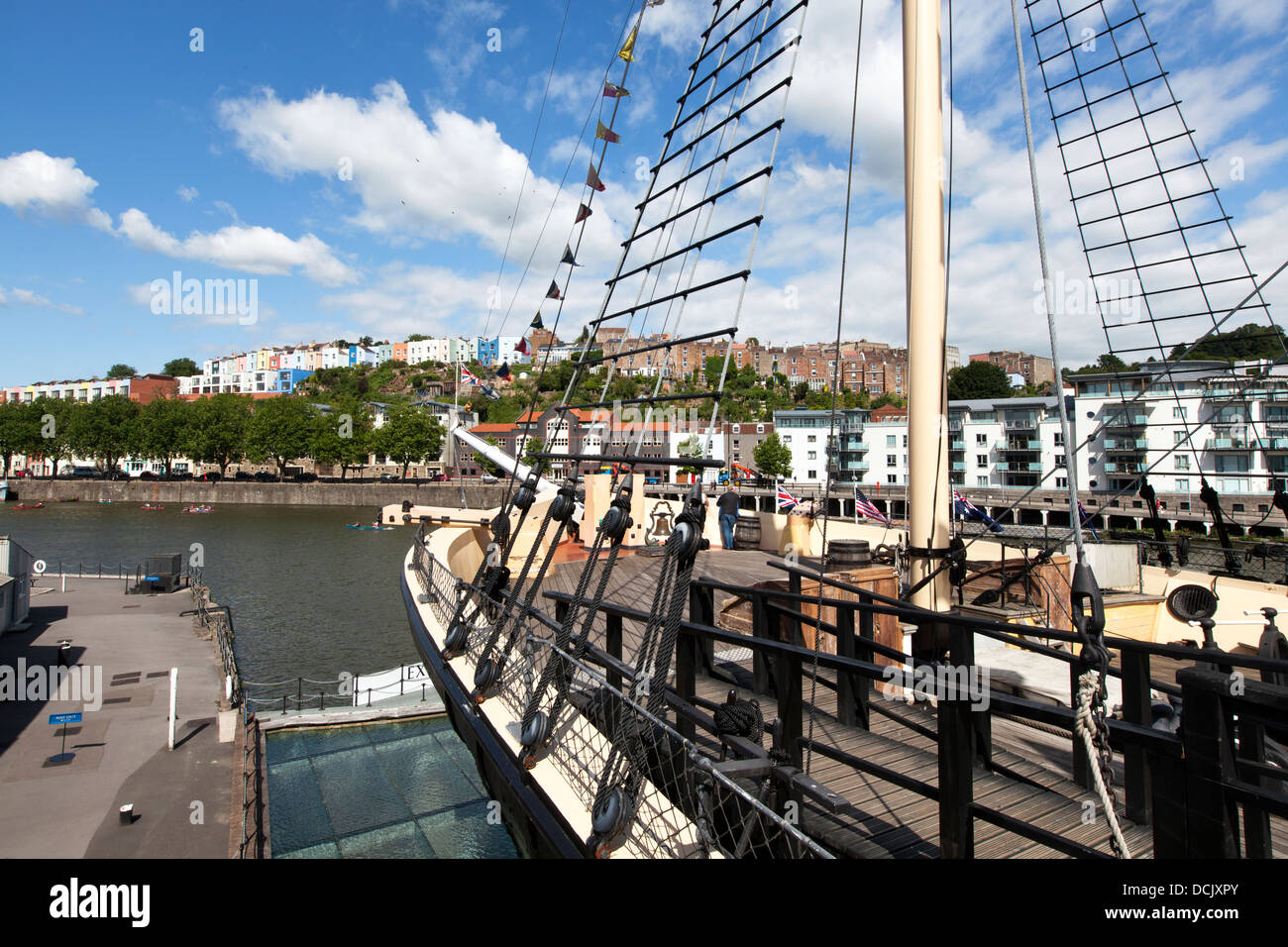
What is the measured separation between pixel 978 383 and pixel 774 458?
31320 mm

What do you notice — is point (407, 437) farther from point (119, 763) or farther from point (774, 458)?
point (119, 763)

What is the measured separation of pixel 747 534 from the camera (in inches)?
632

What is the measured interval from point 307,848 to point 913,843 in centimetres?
1022

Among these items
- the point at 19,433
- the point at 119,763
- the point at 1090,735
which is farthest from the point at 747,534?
the point at 19,433

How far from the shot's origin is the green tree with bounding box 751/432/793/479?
216ft

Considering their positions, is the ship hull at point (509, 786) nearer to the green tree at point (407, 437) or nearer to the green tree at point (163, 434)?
the green tree at point (407, 437)

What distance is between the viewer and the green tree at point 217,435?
276 feet

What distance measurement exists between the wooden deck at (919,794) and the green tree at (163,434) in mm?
97647

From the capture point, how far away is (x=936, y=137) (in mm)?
5945

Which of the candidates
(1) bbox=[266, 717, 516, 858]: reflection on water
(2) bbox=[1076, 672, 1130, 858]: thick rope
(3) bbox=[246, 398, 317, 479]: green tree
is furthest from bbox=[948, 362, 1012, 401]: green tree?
(2) bbox=[1076, 672, 1130, 858]: thick rope
